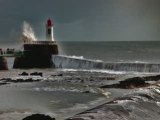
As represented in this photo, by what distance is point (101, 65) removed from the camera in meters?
40.7

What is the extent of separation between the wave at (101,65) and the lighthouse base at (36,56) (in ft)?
3.11

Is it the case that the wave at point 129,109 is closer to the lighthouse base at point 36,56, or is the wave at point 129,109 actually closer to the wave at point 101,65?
the wave at point 101,65

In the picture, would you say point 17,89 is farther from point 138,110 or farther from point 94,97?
point 138,110

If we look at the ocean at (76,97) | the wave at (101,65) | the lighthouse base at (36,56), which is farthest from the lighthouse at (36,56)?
the ocean at (76,97)

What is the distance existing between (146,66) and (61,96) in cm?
1575

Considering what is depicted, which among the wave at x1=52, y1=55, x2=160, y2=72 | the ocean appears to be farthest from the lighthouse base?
the ocean

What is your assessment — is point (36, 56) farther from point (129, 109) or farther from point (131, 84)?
point (129, 109)

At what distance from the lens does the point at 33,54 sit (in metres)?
43.8

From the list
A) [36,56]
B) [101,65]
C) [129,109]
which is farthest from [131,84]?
[36,56]

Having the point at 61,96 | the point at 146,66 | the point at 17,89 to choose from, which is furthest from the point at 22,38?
A: the point at 61,96

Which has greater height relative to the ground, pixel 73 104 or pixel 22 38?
pixel 22 38

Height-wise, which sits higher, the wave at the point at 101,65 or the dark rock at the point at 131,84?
the wave at the point at 101,65

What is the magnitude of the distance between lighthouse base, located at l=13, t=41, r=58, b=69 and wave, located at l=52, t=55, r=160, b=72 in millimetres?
949

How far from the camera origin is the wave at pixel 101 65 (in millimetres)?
36750
